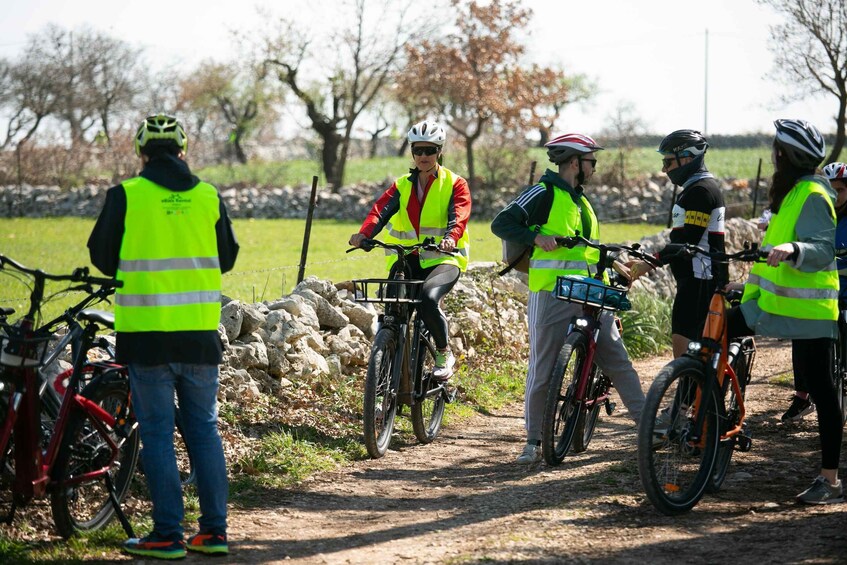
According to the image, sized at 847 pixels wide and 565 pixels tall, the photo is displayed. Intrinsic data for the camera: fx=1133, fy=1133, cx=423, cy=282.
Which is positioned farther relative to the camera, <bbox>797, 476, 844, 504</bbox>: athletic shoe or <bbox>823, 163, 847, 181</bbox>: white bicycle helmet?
<bbox>823, 163, 847, 181</bbox>: white bicycle helmet

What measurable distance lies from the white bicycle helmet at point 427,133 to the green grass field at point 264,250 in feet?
21.0

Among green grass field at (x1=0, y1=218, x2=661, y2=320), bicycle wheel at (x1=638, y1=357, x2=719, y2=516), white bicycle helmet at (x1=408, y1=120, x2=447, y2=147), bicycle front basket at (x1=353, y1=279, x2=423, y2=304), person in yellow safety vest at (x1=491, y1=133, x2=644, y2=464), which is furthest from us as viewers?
green grass field at (x1=0, y1=218, x2=661, y2=320)

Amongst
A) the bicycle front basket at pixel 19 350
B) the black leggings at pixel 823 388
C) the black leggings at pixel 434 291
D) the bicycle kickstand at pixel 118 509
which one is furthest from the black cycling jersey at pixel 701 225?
the bicycle front basket at pixel 19 350

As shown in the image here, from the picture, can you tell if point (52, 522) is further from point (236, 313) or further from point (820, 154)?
point (820, 154)

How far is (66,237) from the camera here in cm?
2827

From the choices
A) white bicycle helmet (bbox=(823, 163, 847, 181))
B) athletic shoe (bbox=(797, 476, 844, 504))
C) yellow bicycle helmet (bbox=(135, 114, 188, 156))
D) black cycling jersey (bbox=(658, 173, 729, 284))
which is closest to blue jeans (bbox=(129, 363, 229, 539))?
yellow bicycle helmet (bbox=(135, 114, 188, 156))

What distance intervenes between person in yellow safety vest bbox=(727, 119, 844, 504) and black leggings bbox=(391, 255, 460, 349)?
2323 mm

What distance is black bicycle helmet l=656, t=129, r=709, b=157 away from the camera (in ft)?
23.2

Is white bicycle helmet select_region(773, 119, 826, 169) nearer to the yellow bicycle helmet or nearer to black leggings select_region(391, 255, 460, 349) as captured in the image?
black leggings select_region(391, 255, 460, 349)

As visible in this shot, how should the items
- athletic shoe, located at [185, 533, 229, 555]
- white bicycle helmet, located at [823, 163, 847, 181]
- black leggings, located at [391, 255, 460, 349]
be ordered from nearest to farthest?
1. athletic shoe, located at [185, 533, 229, 555]
2. black leggings, located at [391, 255, 460, 349]
3. white bicycle helmet, located at [823, 163, 847, 181]

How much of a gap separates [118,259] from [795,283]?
3.29 metres

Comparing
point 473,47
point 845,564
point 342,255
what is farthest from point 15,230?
point 845,564

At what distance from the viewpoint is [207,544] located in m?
5.05

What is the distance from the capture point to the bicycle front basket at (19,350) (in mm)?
4922
